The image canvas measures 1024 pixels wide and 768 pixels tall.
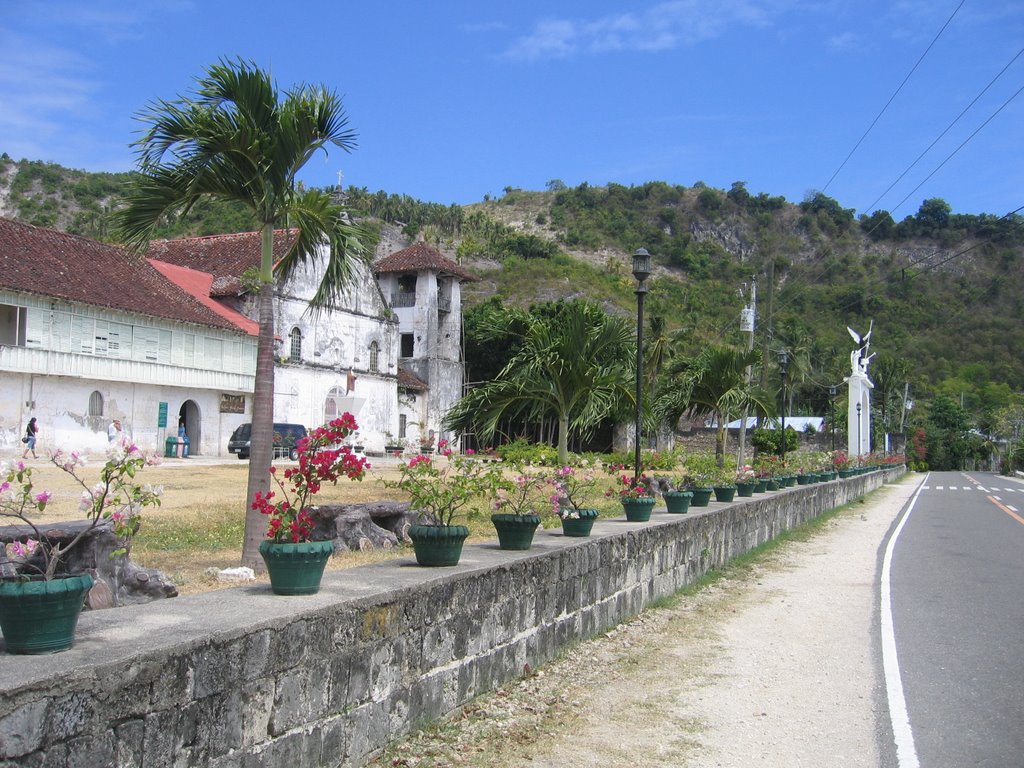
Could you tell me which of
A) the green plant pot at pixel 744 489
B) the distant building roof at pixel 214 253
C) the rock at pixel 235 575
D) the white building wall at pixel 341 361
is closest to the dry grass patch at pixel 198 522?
the rock at pixel 235 575

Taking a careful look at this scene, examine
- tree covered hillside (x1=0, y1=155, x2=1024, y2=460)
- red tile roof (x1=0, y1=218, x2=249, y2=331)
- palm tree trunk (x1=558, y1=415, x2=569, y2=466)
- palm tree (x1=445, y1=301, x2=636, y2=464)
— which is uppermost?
tree covered hillside (x1=0, y1=155, x2=1024, y2=460)

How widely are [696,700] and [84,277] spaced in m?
30.8

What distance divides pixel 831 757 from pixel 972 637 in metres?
3.93

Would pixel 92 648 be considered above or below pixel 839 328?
below

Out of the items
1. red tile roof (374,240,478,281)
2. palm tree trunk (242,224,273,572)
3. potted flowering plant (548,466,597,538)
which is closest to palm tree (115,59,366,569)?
palm tree trunk (242,224,273,572)

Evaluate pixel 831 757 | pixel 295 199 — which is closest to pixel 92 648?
pixel 831 757

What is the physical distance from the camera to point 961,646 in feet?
25.8

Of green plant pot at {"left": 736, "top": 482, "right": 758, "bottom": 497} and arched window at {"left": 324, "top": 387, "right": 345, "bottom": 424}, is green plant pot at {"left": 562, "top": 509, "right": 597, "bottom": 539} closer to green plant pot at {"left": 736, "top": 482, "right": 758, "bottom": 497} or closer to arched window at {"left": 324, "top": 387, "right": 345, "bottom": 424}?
green plant pot at {"left": 736, "top": 482, "right": 758, "bottom": 497}

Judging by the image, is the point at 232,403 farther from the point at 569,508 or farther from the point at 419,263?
the point at 569,508

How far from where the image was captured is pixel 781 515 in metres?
17.3

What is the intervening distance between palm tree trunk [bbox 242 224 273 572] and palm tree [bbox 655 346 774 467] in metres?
12.9

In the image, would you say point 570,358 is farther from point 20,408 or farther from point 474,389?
point 20,408

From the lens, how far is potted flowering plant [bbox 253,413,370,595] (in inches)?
180

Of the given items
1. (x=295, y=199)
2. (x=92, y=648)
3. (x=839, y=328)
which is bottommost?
(x=92, y=648)
